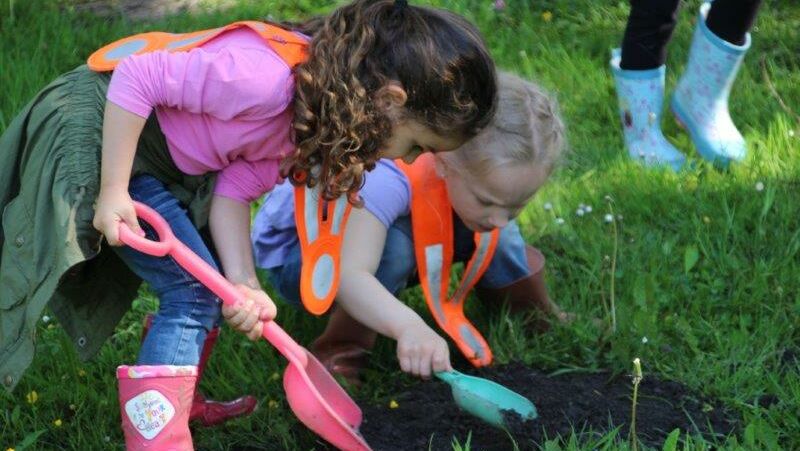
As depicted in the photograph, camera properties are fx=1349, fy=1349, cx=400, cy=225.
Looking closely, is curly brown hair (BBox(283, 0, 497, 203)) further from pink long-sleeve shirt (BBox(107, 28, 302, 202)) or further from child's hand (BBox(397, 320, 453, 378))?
child's hand (BBox(397, 320, 453, 378))

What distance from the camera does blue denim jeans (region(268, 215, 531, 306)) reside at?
3086 millimetres

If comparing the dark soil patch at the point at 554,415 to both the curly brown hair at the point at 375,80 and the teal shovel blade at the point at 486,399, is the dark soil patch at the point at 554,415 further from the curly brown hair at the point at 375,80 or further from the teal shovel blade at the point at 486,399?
the curly brown hair at the point at 375,80

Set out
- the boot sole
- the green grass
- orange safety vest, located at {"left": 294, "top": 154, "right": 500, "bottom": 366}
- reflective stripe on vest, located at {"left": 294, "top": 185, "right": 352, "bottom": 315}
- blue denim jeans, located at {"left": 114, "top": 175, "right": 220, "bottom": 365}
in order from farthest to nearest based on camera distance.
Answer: the boot sole < orange safety vest, located at {"left": 294, "top": 154, "right": 500, "bottom": 366} < the green grass < reflective stripe on vest, located at {"left": 294, "top": 185, "right": 352, "bottom": 315} < blue denim jeans, located at {"left": 114, "top": 175, "right": 220, "bottom": 365}

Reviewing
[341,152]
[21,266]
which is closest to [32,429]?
[21,266]

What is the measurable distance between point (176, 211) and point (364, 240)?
520mm

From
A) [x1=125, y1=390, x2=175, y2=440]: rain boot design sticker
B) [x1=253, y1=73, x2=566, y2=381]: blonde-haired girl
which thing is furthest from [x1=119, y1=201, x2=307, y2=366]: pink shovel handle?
[x1=253, y1=73, x2=566, y2=381]: blonde-haired girl

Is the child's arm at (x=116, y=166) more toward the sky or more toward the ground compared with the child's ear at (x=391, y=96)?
more toward the ground

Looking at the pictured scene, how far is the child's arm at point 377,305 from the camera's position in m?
2.66

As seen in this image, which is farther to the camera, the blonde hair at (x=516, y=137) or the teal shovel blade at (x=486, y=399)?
the blonde hair at (x=516, y=137)

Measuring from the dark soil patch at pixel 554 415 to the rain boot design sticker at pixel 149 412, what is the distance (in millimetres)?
475

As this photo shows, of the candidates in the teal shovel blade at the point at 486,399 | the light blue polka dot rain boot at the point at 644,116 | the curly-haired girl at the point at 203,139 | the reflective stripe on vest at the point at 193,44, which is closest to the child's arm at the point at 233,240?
the curly-haired girl at the point at 203,139

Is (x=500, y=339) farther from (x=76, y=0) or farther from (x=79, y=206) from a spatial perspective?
(x=76, y=0)

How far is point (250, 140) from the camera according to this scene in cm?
244

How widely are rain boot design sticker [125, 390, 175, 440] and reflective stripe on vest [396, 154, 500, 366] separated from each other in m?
0.81
